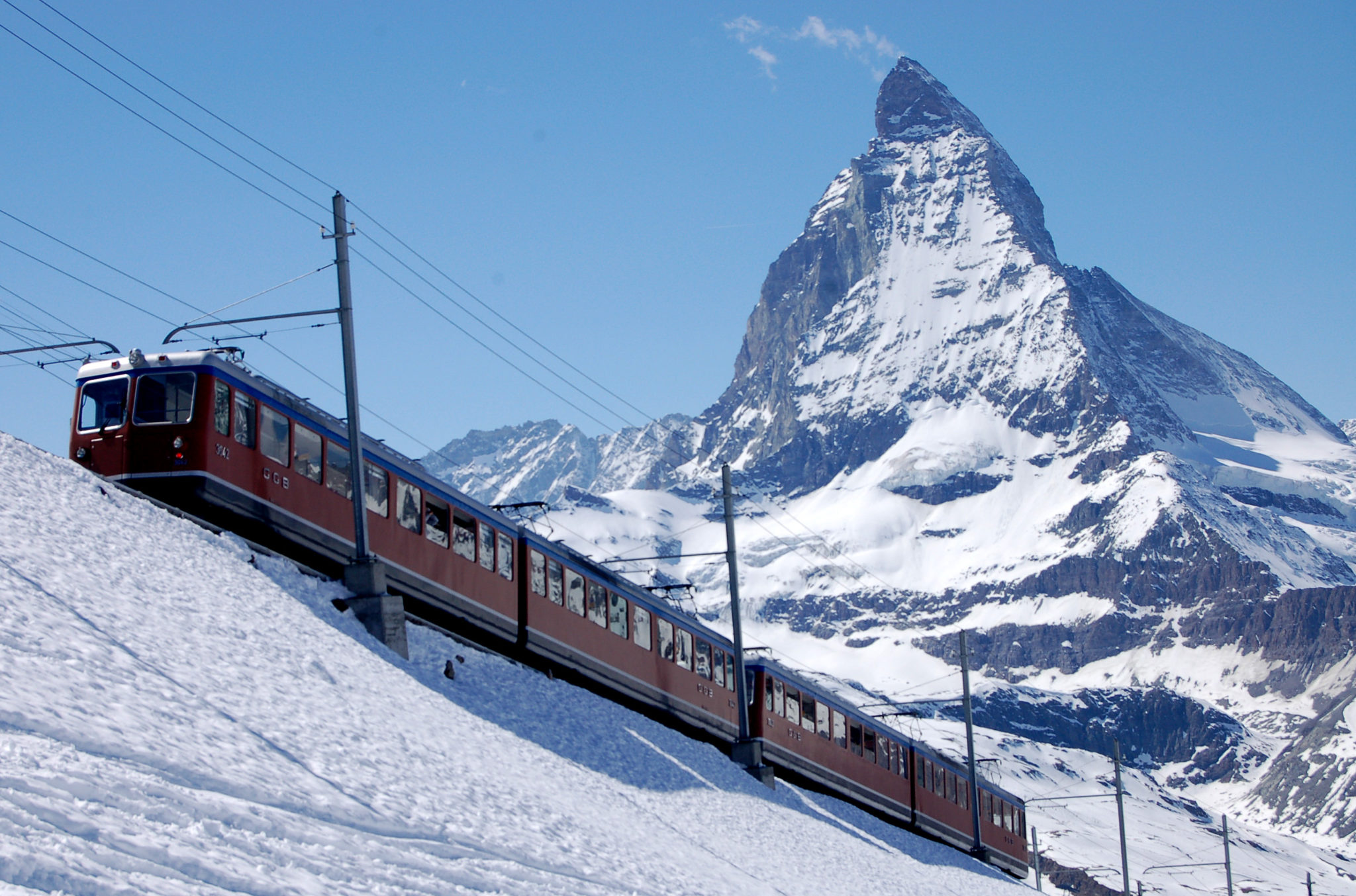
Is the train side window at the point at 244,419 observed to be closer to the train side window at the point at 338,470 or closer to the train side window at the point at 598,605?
the train side window at the point at 338,470

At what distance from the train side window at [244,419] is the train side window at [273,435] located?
0.63 feet

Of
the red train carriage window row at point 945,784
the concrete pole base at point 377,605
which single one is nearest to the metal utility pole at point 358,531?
the concrete pole base at point 377,605

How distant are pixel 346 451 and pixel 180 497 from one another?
413cm

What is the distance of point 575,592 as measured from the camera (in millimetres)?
34469

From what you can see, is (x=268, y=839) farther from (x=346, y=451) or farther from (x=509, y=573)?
(x=509, y=573)

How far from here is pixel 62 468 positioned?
71.7 feet

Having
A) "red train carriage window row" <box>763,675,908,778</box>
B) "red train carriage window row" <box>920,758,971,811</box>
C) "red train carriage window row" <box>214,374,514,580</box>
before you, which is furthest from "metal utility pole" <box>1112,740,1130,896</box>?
"red train carriage window row" <box>214,374,514,580</box>

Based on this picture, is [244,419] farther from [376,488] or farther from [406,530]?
[406,530]

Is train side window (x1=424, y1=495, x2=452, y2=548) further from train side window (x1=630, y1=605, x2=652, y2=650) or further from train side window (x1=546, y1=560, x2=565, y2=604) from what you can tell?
train side window (x1=630, y1=605, x2=652, y2=650)

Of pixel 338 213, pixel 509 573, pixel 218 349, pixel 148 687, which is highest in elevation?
pixel 338 213

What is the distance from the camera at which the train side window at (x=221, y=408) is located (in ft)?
78.8

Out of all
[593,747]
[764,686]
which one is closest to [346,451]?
[593,747]

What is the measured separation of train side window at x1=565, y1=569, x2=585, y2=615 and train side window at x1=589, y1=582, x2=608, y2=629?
0.38m

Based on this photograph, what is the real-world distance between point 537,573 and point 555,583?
0.93m
